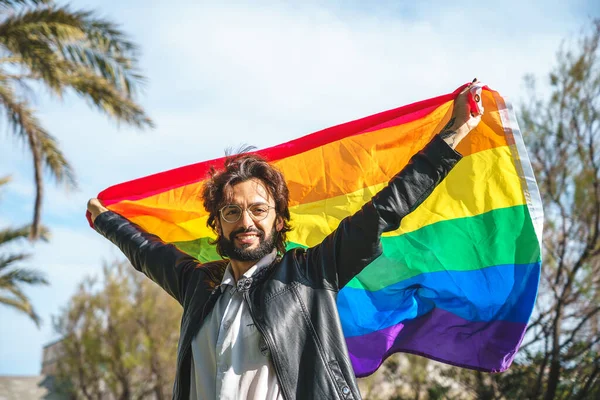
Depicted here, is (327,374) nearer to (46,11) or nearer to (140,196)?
(140,196)

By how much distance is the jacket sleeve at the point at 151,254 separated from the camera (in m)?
3.52

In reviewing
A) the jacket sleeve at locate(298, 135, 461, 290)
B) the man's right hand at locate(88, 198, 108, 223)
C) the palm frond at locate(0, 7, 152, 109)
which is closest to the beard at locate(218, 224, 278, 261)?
the jacket sleeve at locate(298, 135, 461, 290)

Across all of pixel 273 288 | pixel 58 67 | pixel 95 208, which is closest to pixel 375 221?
pixel 273 288

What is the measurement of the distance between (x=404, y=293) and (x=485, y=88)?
1.22 meters

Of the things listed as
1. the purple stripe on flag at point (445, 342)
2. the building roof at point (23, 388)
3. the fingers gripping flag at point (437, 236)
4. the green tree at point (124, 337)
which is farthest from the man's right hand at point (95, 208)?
the building roof at point (23, 388)

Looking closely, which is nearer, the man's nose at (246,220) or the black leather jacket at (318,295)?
the black leather jacket at (318,295)

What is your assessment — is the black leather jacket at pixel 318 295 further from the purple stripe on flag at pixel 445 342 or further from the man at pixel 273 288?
the purple stripe on flag at pixel 445 342

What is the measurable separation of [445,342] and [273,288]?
1245 millimetres

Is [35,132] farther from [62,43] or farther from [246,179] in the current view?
[246,179]

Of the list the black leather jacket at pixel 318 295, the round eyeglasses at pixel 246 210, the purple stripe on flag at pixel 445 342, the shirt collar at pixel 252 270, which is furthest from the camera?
the purple stripe on flag at pixel 445 342

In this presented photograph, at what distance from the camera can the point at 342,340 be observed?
294 centimetres

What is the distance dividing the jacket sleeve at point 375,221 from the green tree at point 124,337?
27201 mm

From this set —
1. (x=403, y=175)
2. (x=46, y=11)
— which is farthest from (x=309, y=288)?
(x=46, y=11)

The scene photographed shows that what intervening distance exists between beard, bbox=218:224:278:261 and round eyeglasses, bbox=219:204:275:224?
63 mm
